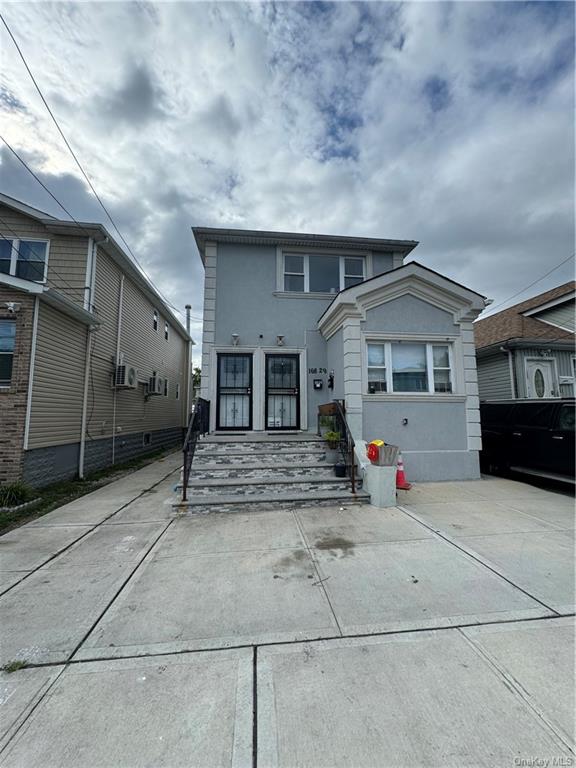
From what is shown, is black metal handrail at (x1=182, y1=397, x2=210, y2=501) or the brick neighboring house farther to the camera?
the brick neighboring house

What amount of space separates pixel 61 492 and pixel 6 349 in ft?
10.0

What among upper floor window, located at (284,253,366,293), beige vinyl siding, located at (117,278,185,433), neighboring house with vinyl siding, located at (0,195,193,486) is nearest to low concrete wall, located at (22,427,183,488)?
neighboring house with vinyl siding, located at (0,195,193,486)

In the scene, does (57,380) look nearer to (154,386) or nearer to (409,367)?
(154,386)

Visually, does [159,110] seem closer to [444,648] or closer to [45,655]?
[45,655]

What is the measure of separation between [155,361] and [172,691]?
12766mm

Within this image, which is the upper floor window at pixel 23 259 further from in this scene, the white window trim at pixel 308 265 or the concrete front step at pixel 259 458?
the concrete front step at pixel 259 458

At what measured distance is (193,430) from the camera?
19.3ft

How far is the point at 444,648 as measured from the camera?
7.02 feet

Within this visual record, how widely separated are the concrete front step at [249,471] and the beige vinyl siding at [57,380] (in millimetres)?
3500

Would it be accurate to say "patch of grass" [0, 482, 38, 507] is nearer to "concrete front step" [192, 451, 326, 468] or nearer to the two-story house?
"concrete front step" [192, 451, 326, 468]

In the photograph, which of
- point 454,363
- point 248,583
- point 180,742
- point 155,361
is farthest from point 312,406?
point 155,361

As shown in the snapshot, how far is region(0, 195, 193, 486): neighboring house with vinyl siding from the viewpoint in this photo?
246 inches

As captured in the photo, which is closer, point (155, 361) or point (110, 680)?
point (110, 680)

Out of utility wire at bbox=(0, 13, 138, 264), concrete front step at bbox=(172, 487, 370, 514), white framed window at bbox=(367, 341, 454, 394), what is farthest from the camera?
white framed window at bbox=(367, 341, 454, 394)
